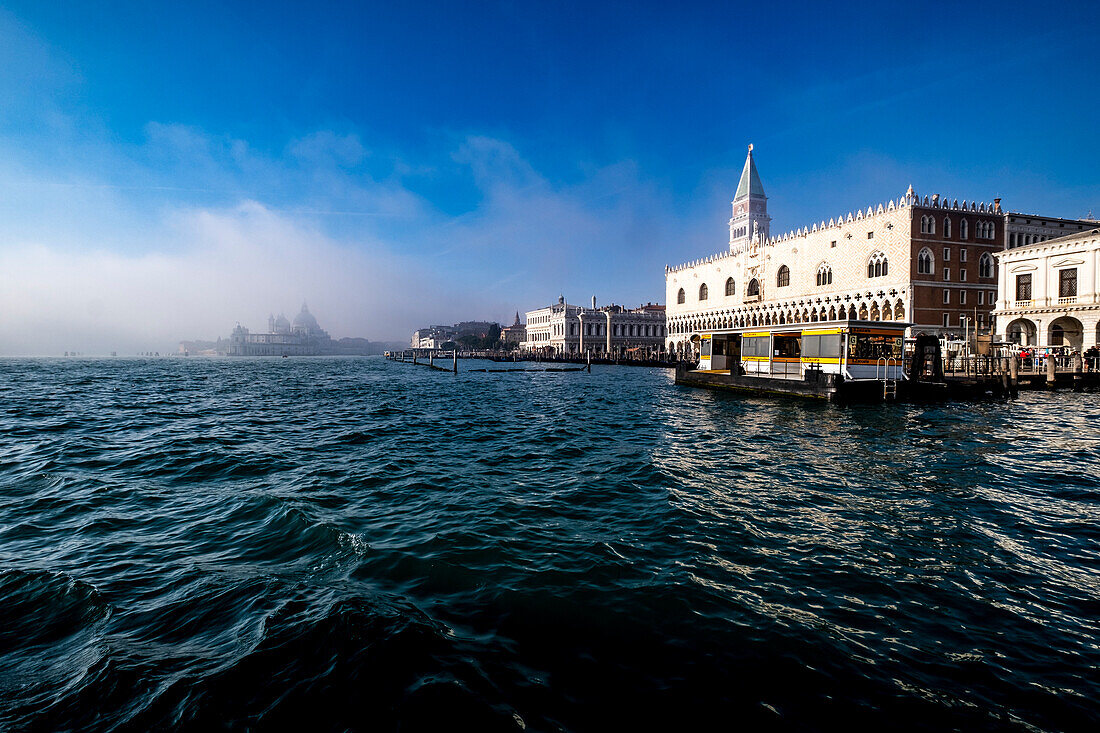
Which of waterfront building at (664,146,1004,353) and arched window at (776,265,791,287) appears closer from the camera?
waterfront building at (664,146,1004,353)

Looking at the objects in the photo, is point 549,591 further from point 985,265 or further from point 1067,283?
point 985,265

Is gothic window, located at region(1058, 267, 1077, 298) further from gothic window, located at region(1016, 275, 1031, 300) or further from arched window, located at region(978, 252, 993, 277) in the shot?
arched window, located at region(978, 252, 993, 277)

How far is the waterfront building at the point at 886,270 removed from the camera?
43406 millimetres

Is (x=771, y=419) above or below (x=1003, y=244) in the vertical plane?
Result: below

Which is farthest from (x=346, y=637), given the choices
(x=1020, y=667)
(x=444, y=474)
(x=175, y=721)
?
(x=444, y=474)

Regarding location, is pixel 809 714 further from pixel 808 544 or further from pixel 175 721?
pixel 175 721

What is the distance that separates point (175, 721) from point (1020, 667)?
18.0 ft

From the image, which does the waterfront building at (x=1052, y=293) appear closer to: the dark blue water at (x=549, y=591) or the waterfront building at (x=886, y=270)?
the waterfront building at (x=886, y=270)

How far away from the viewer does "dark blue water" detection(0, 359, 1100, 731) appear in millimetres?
3361

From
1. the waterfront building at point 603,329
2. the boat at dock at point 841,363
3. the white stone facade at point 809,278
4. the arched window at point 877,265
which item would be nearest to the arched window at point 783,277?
the white stone facade at point 809,278

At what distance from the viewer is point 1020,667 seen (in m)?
3.73

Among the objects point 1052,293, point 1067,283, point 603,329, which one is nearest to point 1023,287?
point 1052,293

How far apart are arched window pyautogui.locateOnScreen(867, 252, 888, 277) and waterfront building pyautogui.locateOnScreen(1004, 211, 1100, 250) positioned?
8488 mm

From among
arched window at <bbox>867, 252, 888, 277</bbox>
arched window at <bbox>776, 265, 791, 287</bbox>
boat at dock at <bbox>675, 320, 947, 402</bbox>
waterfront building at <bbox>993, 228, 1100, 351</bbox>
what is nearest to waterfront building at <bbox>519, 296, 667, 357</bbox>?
arched window at <bbox>776, 265, 791, 287</bbox>
